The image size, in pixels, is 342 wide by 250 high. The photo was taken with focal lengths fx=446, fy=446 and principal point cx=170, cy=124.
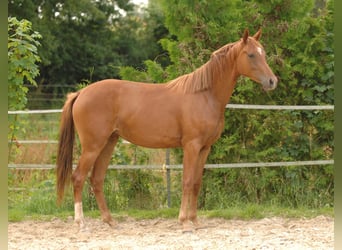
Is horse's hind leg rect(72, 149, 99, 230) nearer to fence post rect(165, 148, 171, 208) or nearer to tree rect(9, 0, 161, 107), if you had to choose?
fence post rect(165, 148, 171, 208)

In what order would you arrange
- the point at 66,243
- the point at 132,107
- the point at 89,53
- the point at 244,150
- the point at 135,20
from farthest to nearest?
the point at 135,20 < the point at 89,53 < the point at 244,150 < the point at 132,107 < the point at 66,243

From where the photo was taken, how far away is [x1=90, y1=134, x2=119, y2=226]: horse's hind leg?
486 cm

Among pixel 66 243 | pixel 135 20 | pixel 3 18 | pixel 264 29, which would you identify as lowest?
pixel 66 243

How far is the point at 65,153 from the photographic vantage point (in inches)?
184

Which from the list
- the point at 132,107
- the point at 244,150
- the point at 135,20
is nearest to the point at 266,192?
the point at 244,150

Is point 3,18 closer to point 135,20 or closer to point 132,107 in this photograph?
point 132,107

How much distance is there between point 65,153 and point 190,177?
1334mm

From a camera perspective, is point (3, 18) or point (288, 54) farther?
point (288, 54)

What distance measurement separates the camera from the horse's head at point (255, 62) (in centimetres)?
439

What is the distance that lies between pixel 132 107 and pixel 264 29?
239cm

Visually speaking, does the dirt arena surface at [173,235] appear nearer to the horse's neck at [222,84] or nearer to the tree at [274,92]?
the tree at [274,92]

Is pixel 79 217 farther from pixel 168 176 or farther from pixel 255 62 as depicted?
pixel 255 62

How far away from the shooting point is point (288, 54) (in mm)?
6199

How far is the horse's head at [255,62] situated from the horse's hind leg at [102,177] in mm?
1607
